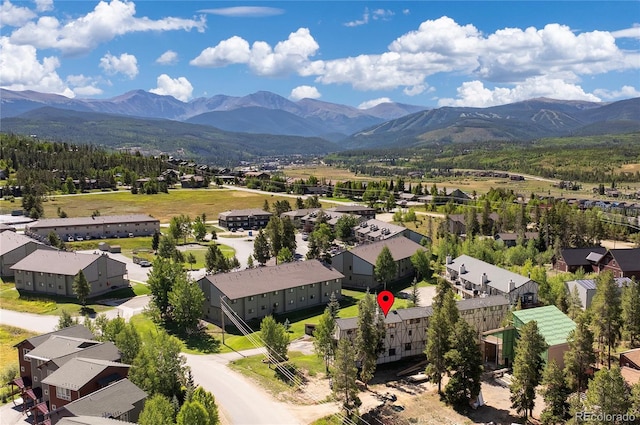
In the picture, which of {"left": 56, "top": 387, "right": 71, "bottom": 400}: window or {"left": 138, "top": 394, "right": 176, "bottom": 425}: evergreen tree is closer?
{"left": 138, "top": 394, "right": 176, "bottom": 425}: evergreen tree

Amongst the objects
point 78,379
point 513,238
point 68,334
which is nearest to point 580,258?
point 513,238

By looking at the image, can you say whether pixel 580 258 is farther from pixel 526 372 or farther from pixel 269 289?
pixel 269 289

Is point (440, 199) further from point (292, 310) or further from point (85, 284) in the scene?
point (85, 284)

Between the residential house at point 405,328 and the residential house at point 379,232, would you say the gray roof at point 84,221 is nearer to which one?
the residential house at point 379,232

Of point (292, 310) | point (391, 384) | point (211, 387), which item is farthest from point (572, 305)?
point (211, 387)

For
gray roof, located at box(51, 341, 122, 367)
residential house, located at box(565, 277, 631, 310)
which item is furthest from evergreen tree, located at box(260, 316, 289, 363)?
residential house, located at box(565, 277, 631, 310)

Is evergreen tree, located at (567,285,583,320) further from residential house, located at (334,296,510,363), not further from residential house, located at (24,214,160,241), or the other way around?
residential house, located at (24,214,160,241)
